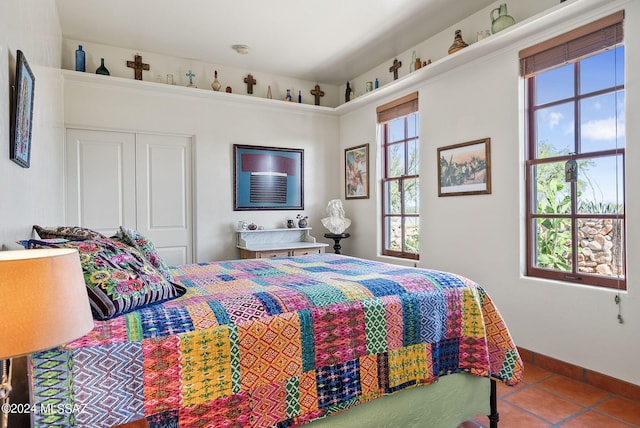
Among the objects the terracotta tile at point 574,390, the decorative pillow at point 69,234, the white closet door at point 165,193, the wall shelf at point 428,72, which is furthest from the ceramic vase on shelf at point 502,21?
the white closet door at point 165,193

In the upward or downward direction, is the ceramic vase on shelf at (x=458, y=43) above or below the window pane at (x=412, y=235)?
above

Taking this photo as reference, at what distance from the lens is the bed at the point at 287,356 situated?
3.76 feet

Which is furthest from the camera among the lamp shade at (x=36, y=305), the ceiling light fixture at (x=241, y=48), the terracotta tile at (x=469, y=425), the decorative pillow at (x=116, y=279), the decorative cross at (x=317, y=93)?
the decorative cross at (x=317, y=93)

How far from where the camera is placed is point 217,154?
444 centimetres

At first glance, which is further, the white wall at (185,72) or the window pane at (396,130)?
the window pane at (396,130)

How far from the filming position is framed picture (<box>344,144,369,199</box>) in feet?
15.6

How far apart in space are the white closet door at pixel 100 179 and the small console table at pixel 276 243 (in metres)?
1.23

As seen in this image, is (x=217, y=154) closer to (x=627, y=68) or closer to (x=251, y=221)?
(x=251, y=221)

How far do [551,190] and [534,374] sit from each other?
137 cm

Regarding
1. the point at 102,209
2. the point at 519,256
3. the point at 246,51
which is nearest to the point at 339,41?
the point at 246,51

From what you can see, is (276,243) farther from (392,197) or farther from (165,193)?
(392,197)

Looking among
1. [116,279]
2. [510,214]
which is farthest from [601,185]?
[116,279]

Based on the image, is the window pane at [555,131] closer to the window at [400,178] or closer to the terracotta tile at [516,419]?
the window at [400,178]

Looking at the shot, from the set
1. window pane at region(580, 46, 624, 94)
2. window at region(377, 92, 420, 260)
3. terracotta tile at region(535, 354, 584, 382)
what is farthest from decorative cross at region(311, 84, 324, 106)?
terracotta tile at region(535, 354, 584, 382)
